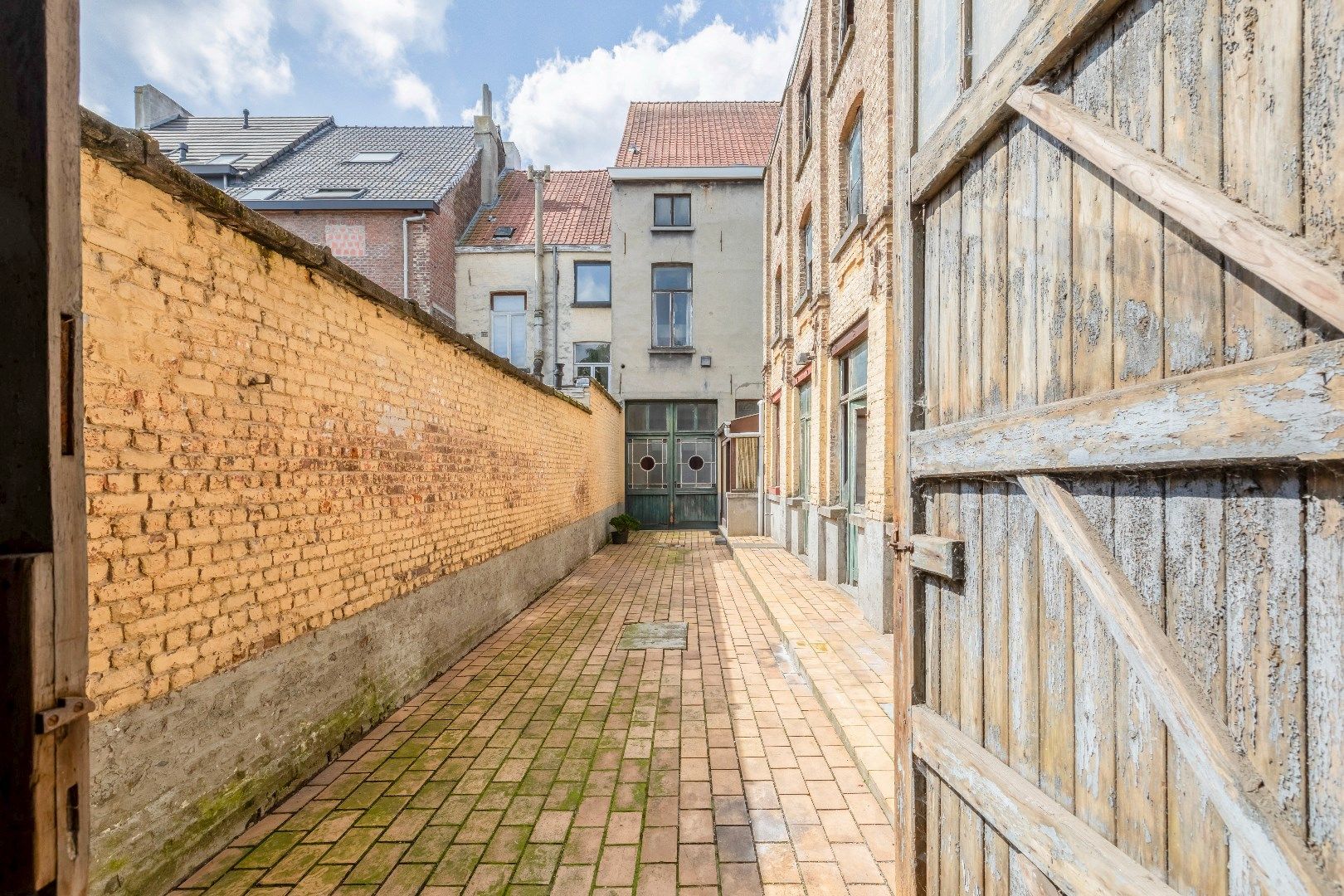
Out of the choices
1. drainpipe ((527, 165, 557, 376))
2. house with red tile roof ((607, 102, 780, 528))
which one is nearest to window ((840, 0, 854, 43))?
house with red tile roof ((607, 102, 780, 528))

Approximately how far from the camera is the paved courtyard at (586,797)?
240 cm

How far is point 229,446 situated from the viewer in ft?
8.59

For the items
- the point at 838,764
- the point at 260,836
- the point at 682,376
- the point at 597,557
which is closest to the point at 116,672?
the point at 260,836

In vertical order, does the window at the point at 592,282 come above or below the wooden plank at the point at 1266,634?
above

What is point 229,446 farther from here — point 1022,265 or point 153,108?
point 153,108

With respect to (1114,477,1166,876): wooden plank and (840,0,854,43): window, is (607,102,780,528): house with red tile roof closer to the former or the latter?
(840,0,854,43): window

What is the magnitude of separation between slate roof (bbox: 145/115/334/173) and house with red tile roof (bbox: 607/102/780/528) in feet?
35.1

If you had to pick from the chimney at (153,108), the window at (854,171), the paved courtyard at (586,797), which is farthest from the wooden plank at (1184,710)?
the chimney at (153,108)

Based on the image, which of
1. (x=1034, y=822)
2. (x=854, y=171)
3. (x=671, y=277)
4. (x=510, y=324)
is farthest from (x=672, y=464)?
(x=1034, y=822)

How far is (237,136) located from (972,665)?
2425 cm

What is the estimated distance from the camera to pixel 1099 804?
1312 millimetres

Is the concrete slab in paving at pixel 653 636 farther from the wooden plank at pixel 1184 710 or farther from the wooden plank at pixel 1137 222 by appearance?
the wooden plank at pixel 1137 222

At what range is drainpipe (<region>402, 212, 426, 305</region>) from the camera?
46.4 feet

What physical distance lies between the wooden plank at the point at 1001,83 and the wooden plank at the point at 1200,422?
34.8 inches
